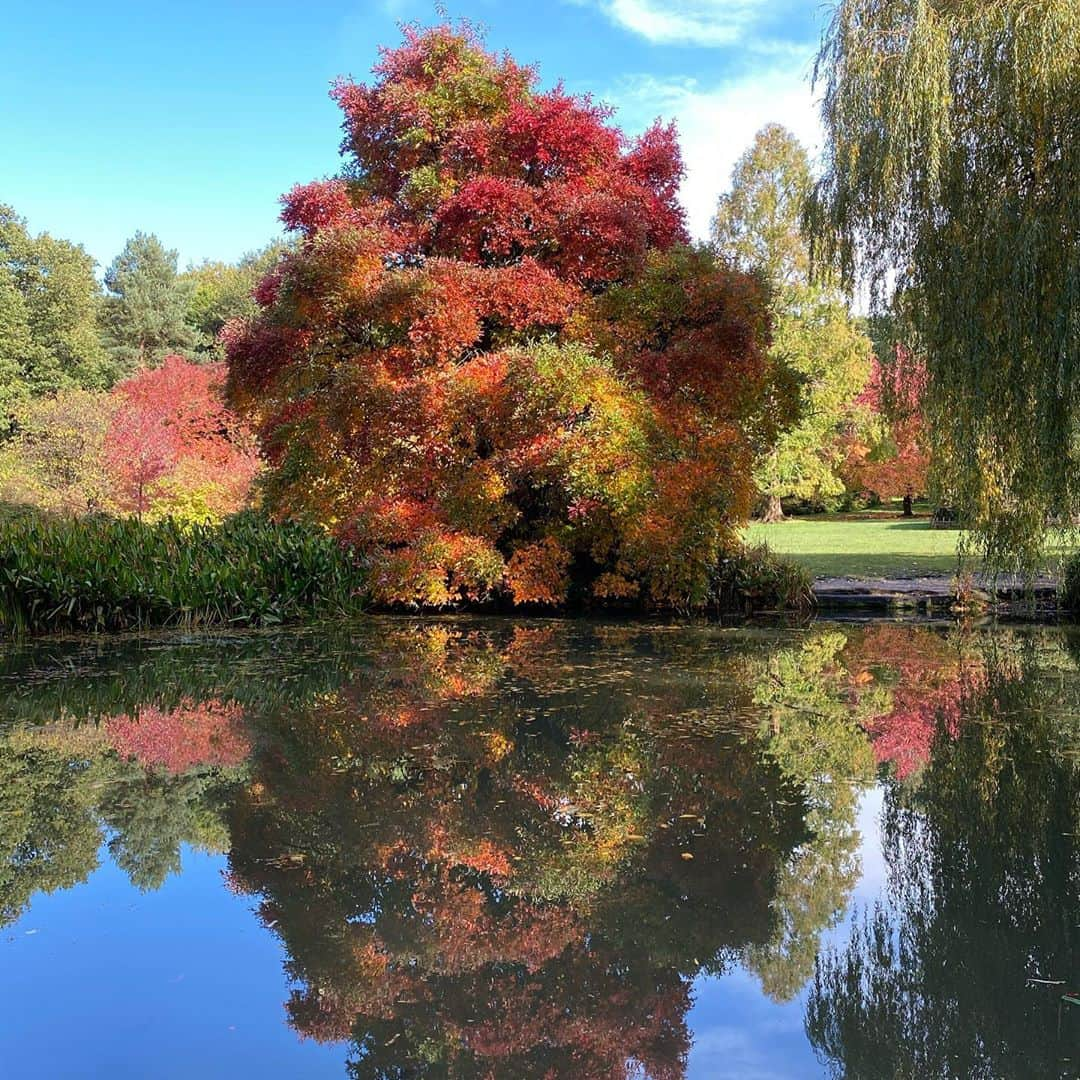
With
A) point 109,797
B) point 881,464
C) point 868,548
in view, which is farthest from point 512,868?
point 881,464

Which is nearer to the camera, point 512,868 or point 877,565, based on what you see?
point 512,868

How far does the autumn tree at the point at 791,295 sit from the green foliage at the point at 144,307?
2318 cm

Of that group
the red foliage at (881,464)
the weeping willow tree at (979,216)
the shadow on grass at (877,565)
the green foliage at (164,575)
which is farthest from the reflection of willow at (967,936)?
the red foliage at (881,464)

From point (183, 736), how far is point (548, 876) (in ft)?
11.0

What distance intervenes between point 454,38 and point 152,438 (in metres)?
10.8

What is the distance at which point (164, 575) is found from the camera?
11094 millimetres

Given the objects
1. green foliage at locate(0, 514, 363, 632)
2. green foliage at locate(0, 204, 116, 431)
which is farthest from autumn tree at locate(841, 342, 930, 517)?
green foliage at locate(0, 204, 116, 431)

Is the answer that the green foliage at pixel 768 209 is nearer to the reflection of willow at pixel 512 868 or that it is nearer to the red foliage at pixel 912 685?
the red foliage at pixel 912 685

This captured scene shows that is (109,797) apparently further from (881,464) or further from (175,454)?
(881,464)

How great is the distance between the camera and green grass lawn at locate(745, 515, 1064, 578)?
15.1 meters

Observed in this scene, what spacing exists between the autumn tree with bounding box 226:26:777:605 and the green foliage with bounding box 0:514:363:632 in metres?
0.57

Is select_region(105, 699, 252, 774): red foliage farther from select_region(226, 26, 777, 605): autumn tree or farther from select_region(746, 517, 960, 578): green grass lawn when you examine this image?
select_region(746, 517, 960, 578): green grass lawn

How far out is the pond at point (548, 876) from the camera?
2906mm

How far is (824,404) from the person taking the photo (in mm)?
25266
